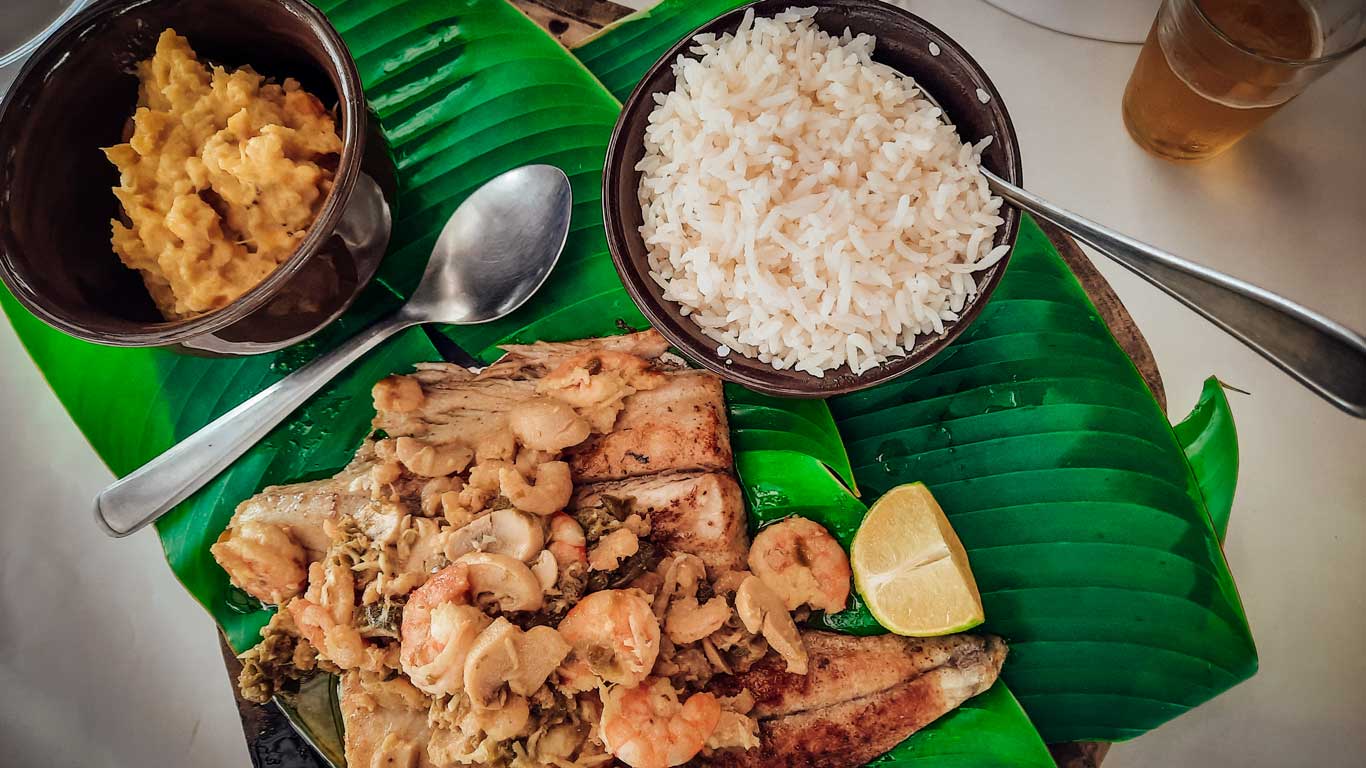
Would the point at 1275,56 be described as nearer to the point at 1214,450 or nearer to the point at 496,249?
the point at 1214,450

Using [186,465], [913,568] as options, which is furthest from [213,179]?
[913,568]

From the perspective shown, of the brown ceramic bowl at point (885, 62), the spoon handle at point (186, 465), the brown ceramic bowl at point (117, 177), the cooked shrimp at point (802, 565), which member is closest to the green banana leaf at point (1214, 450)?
the brown ceramic bowl at point (885, 62)

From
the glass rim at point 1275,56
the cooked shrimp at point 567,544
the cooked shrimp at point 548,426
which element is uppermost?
the glass rim at point 1275,56

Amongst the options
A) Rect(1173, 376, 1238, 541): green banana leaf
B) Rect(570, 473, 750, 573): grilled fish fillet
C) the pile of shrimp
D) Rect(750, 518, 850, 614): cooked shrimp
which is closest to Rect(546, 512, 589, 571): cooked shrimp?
the pile of shrimp

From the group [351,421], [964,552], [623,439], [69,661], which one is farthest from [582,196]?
[69,661]

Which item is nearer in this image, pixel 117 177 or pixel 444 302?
pixel 117 177

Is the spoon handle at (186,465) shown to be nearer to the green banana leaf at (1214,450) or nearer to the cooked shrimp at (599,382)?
the cooked shrimp at (599,382)

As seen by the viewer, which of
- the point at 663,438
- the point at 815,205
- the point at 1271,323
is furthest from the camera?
the point at 663,438
